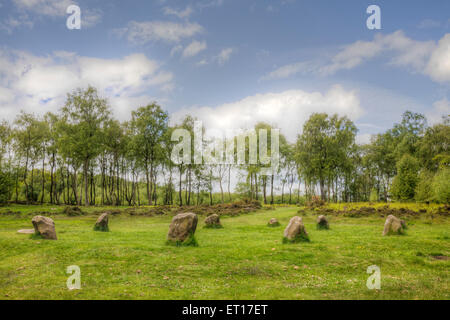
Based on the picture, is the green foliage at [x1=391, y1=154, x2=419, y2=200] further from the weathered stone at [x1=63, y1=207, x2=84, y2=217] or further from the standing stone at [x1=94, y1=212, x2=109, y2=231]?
the weathered stone at [x1=63, y1=207, x2=84, y2=217]

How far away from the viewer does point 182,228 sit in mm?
13219

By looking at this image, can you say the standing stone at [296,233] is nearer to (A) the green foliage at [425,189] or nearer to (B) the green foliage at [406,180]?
(A) the green foliage at [425,189]

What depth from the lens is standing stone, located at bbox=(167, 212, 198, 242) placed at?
13.1m

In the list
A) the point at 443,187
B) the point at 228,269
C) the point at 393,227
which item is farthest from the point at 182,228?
the point at 443,187

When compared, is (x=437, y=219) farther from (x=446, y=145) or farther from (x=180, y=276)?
(x=446, y=145)

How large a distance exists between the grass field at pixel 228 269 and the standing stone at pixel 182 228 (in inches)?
34.9

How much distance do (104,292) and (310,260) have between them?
777cm

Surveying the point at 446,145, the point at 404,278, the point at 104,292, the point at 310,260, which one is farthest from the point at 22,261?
the point at 446,145

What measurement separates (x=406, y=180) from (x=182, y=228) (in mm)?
40565

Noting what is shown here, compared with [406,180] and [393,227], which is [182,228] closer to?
[393,227]

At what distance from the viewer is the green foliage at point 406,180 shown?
132ft

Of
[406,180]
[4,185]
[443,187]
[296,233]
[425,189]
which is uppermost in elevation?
[406,180]

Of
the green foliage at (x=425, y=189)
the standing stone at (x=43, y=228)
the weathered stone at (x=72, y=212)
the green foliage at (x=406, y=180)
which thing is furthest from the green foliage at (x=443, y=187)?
the weathered stone at (x=72, y=212)

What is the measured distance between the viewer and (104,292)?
732cm
